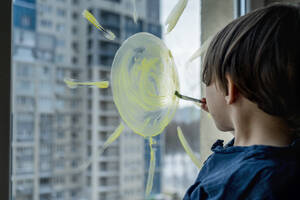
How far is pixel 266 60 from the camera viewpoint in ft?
1.85

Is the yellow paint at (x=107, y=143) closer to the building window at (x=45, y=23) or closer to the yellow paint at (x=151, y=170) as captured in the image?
the yellow paint at (x=151, y=170)

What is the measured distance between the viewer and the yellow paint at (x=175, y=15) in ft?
3.00

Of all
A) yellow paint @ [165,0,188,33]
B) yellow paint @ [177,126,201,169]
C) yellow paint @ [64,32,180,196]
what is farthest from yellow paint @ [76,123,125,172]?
yellow paint @ [165,0,188,33]

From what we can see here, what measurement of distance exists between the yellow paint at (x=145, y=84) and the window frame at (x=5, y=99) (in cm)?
26

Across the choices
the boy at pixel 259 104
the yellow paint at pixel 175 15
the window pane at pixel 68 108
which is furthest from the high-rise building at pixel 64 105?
the boy at pixel 259 104

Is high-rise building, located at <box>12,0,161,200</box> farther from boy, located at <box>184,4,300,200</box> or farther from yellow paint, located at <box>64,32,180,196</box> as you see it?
boy, located at <box>184,4,300,200</box>

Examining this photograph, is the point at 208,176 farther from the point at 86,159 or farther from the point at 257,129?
the point at 86,159

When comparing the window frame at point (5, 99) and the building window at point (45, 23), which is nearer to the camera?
the window frame at point (5, 99)

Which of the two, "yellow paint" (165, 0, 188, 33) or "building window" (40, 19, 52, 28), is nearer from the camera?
"building window" (40, 19, 52, 28)

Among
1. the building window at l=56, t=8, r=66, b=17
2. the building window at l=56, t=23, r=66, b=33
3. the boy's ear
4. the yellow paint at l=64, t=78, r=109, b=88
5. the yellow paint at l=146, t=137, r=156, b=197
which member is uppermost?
the building window at l=56, t=8, r=66, b=17

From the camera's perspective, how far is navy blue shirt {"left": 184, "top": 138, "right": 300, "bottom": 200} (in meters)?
0.54

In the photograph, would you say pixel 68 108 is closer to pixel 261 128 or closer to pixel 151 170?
pixel 151 170

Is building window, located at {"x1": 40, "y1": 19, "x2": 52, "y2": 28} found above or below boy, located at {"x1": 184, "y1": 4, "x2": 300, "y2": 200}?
above

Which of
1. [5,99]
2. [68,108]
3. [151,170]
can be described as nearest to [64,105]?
[68,108]
